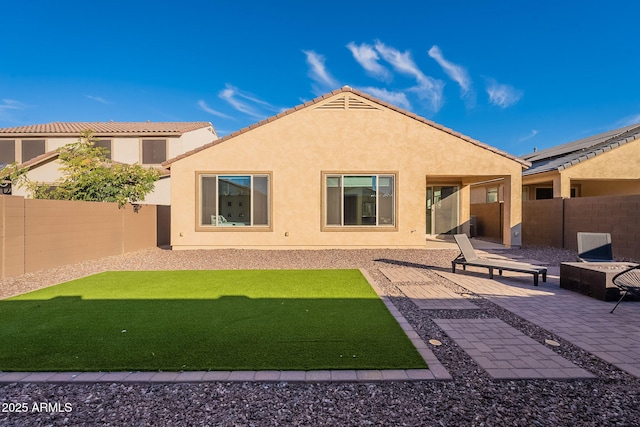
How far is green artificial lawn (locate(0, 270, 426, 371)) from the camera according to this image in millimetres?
3713

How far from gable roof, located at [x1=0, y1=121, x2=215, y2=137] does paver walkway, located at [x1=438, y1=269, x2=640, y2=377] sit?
24604mm

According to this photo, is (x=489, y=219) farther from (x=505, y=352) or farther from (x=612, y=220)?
(x=505, y=352)

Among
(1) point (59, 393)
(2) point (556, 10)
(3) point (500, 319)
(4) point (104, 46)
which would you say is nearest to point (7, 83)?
(4) point (104, 46)

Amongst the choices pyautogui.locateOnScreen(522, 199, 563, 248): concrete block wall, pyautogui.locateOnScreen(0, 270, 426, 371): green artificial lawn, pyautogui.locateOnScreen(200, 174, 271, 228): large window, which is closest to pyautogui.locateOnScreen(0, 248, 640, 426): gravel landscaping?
pyautogui.locateOnScreen(0, 270, 426, 371): green artificial lawn

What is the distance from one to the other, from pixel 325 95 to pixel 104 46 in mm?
14457

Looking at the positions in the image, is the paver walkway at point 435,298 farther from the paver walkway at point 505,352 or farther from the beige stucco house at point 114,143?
the beige stucco house at point 114,143

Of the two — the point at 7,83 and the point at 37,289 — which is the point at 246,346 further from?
the point at 7,83

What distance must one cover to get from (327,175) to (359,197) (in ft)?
5.04

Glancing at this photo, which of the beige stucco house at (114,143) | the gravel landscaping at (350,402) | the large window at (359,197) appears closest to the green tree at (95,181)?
the large window at (359,197)

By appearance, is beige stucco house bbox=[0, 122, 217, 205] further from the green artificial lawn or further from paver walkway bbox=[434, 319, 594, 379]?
paver walkway bbox=[434, 319, 594, 379]

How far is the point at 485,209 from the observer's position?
18375 millimetres

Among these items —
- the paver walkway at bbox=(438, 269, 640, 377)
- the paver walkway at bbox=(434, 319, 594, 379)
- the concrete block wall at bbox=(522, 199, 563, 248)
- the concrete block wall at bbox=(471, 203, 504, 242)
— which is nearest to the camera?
the paver walkway at bbox=(434, 319, 594, 379)

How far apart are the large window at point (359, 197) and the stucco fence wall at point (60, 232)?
799 cm

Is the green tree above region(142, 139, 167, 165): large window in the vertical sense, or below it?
below
